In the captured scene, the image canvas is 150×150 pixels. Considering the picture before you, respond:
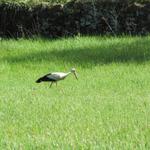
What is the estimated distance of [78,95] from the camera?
898 cm

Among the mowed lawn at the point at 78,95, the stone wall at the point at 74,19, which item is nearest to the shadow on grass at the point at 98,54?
the mowed lawn at the point at 78,95

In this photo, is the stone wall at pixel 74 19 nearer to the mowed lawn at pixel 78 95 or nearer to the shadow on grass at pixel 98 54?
the mowed lawn at pixel 78 95

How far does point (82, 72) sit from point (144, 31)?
4.38 metres

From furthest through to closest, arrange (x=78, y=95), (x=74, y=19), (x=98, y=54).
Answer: (x=74, y=19) < (x=98, y=54) < (x=78, y=95)

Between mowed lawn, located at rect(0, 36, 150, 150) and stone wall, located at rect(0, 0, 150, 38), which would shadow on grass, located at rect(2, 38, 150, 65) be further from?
stone wall, located at rect(0, 0, 150, 38)

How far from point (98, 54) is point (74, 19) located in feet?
11.0

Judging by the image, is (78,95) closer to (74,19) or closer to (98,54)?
(98,54)

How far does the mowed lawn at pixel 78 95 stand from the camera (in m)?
6.33

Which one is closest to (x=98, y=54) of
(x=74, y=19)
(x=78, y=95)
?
(x=74, y=19)

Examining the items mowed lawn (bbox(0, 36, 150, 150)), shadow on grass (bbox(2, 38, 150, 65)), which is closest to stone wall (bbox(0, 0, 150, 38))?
mowed lawn (bbox(0, 36, 150, 150))

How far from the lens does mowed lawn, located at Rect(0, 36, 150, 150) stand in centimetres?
633

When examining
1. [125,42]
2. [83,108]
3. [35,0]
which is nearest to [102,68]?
[125,42]

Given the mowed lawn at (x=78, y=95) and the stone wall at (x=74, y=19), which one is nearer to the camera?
the mowed lawn at (x=78, y=95)

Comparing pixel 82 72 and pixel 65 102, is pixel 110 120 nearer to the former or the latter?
pixel 65 102
